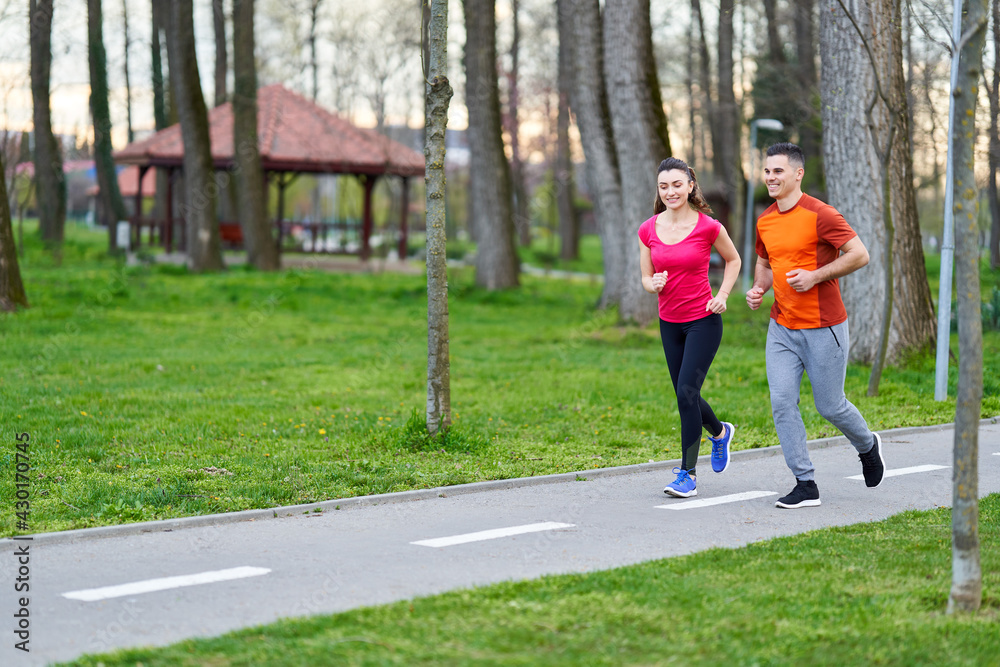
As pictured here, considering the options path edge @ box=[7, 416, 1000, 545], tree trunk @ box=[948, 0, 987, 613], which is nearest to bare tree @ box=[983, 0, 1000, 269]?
path edge @ box=[7, 416, 1000, 545]

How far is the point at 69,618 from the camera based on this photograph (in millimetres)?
4285

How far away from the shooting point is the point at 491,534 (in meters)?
5.69

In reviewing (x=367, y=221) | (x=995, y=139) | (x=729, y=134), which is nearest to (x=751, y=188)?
(x=729, y=134)

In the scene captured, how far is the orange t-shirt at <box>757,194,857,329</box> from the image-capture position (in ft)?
19.8

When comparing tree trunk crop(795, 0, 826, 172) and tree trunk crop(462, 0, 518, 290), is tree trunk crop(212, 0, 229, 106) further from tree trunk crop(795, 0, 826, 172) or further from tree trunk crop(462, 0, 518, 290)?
tree trunk crop(795, 0, 826, 172)

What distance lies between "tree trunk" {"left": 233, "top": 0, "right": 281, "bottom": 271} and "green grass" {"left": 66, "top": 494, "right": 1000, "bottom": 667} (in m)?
24.4

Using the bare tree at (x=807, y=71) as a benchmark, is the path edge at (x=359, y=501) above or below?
below

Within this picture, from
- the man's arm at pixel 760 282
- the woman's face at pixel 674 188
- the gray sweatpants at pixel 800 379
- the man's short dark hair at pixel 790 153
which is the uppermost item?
the man's short dark hair at pixel 790 153

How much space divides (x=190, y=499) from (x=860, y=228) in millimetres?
8040

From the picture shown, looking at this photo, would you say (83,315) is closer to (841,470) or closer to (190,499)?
(190,499)

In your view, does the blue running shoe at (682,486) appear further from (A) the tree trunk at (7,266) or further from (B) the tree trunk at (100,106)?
(B) the tree trunk at (100,106)

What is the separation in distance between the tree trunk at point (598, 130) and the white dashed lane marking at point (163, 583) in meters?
13.1

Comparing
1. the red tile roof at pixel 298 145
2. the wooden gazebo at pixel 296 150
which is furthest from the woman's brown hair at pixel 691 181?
the red tile roof at pixel 298 145

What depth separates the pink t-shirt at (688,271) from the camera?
640 centimetres
